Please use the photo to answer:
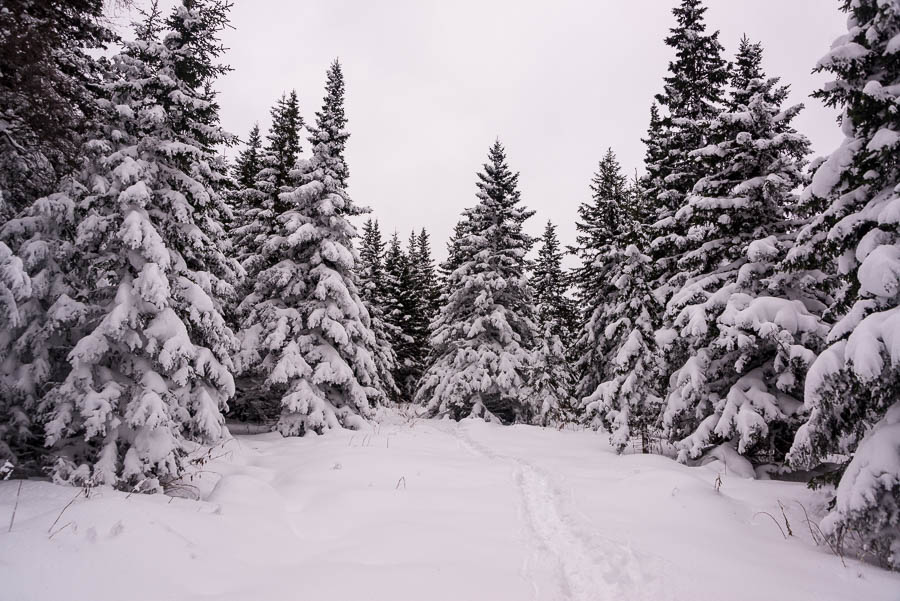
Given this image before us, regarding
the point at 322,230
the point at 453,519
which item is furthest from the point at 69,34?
the point at 453,519

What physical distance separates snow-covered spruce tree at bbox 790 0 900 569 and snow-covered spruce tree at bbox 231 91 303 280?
17621mm

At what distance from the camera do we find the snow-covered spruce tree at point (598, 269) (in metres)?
19.7

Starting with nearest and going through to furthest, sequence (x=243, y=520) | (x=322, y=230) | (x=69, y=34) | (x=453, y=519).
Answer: (x=243, y=520) < (x=453, y=519) < (x=69, y=34) < (x=322, y=230)

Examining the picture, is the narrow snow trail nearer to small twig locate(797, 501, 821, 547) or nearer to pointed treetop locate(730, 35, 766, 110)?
small twig locate(797, 501, 821, 547)

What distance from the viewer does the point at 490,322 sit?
22.0m

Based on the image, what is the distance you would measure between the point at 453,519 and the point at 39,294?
936 centimetres

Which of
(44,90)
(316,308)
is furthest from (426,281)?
(44,90)

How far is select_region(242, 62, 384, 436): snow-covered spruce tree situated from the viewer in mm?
15312

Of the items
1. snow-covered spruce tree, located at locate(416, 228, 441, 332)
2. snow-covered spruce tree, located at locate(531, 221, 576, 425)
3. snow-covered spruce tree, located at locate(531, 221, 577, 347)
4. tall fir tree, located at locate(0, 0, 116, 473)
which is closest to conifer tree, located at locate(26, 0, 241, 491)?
tall fir tree, located at locate(0, 0, 116, 473)

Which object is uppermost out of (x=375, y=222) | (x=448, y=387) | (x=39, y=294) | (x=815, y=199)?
(x=375, y=222)

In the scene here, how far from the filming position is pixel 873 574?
5.00 m

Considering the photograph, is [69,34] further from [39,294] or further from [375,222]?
[375,222]

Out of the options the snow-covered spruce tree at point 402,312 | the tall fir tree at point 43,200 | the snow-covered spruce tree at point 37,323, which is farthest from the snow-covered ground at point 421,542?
the snow-covered spruce tree at point 402,312

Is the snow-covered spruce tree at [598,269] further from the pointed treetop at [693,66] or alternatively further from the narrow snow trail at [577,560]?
the narrow snow trail at [577,560]
